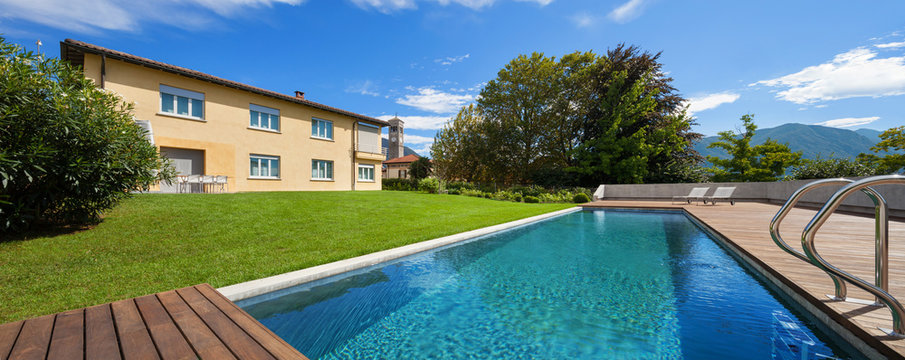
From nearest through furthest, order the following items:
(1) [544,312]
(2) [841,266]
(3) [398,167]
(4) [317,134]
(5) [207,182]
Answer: (1) [544,312]
(2) [841,266]
(5) [207,182]
(4) [317,134]
(3) [398,167]

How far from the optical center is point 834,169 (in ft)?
52.0

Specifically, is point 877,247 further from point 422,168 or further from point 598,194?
point 422,168

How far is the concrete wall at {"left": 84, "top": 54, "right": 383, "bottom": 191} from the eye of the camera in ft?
45.4

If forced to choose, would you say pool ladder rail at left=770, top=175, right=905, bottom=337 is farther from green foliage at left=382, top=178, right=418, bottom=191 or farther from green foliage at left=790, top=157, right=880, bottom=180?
green foliage at left=382, top=178, right=418, bottom=191

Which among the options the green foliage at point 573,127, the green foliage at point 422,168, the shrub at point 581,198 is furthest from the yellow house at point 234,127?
the green foliage at point 422,168

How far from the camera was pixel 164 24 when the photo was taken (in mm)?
13273

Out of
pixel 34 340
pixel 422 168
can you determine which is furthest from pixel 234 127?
pixel 422 168

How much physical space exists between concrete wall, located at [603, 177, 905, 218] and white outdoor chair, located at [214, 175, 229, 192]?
24.7 m

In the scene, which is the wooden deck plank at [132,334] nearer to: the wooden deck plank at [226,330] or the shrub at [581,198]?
the wooden deck plank at [226,330]

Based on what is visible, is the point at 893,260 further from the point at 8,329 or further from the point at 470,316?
the point at 8,329

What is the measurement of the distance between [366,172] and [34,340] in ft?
75.4

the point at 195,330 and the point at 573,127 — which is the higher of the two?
the point at 573,127

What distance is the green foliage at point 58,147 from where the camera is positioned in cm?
505

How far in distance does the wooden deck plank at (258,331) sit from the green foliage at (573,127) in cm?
2548
